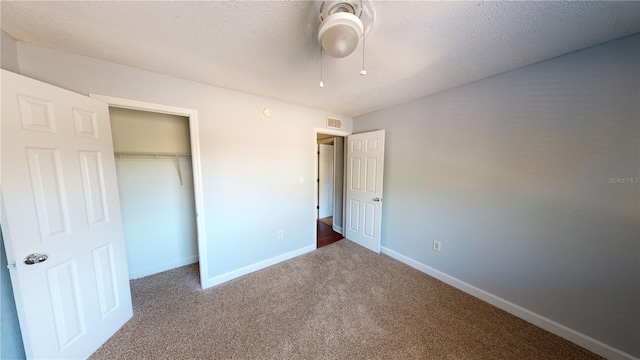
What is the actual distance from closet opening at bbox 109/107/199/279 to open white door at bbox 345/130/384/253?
2426mm

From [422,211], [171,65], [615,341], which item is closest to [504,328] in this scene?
[615,341]

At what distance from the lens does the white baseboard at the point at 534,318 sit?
1412mm

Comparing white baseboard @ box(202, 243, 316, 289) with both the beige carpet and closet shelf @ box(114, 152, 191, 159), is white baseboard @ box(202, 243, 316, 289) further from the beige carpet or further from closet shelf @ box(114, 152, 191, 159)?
closet shelf @ box(114, 152, 191, 159)

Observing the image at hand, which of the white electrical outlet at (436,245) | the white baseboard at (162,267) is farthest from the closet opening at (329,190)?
the white baseboard at (162,267)

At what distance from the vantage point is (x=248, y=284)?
2.23 m

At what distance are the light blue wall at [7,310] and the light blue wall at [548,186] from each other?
3539 mm

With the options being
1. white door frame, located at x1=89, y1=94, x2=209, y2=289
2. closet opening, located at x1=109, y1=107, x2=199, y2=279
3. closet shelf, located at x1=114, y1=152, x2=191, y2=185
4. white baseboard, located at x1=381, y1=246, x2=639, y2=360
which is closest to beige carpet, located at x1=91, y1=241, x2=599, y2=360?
white baseboard, located at x1=381, y1=246, x2=639, y2=360

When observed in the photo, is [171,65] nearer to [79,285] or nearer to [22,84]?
[22,84]

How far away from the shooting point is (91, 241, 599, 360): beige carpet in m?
1.46

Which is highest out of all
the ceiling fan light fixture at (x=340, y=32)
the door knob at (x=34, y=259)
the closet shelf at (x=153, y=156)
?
the ceiling fan light fixture at (x=340, y=32)

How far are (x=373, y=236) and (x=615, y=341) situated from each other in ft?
6.93

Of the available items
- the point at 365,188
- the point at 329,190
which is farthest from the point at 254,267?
the point at 329,190

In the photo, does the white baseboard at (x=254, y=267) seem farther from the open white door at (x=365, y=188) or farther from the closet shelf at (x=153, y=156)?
the closet shelf at (x=153, y=156)

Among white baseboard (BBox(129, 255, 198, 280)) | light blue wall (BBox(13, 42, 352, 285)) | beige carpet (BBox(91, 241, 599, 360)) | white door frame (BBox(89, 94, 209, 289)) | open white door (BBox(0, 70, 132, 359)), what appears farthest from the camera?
white baseboard (BBox(129, 255, 198, 280))
